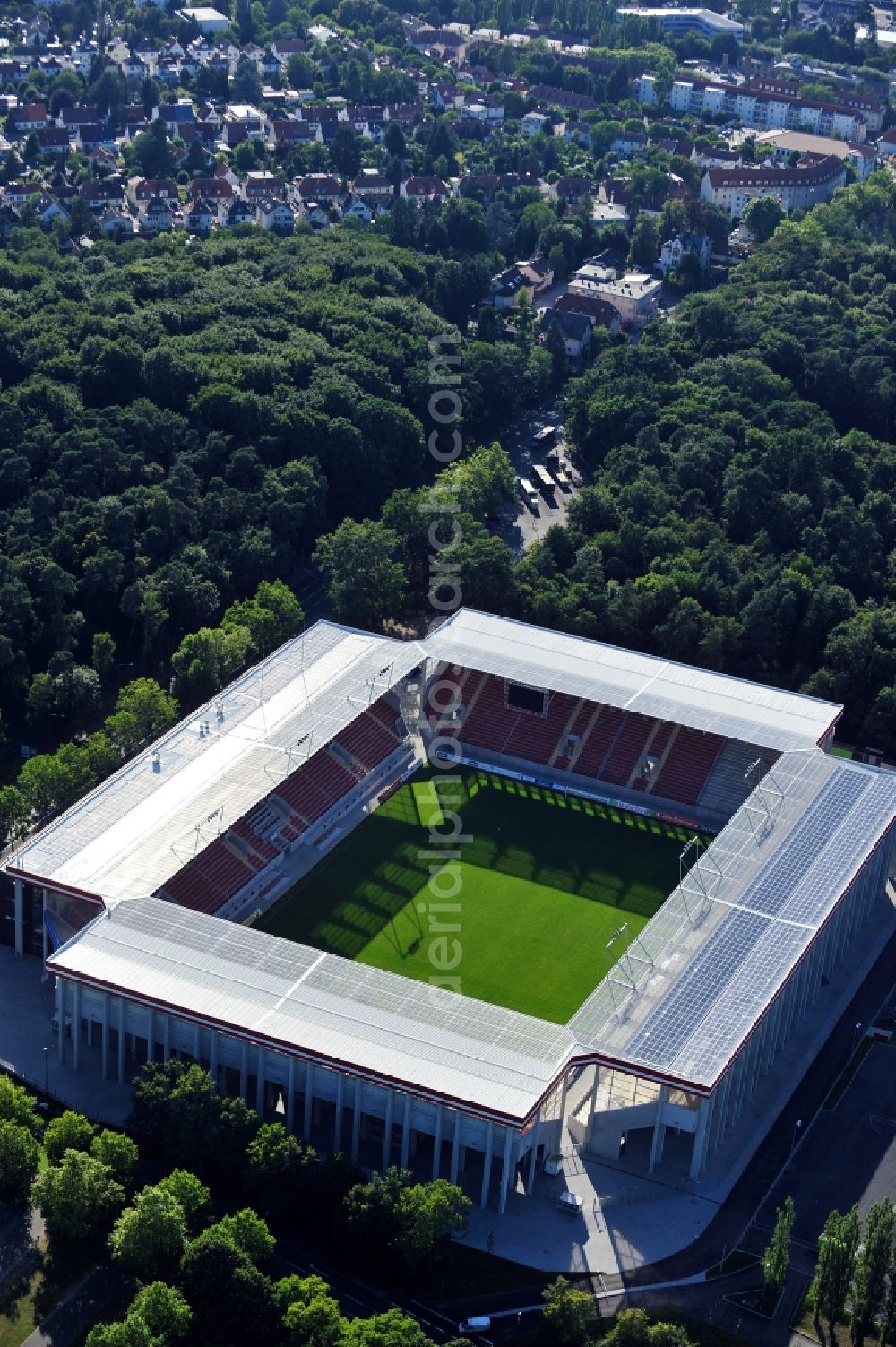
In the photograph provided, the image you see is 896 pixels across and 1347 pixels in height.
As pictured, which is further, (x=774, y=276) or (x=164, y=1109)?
(x=774, y=276)

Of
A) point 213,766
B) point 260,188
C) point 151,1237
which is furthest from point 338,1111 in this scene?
point 260,188

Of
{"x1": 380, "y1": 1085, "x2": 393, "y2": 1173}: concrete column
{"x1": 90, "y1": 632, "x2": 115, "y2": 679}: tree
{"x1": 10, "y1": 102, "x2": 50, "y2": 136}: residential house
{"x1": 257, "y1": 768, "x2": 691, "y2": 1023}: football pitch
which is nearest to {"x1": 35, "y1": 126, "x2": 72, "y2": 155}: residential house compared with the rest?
{"x1": 10, "y1": 102, "x2": 50, "y2": 136}: residential house

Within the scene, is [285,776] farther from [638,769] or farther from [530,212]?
[530,212]

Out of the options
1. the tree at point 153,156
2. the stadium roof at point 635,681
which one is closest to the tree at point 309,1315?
the stadium roof at point 635,681

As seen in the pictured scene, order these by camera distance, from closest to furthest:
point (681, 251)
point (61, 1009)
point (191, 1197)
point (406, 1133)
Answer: point (191, 1197)
point (406, 1133)
point (61, 1009)
point (681, 251)

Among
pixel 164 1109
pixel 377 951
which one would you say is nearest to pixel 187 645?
pixel 377 951

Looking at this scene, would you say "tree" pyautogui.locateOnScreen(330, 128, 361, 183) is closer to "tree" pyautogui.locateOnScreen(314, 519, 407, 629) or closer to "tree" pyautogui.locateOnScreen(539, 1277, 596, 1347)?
"tree" pyautogui.locateOnScreen(314, 519, 407, 629)

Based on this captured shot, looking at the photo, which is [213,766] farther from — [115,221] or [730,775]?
[115,221]
